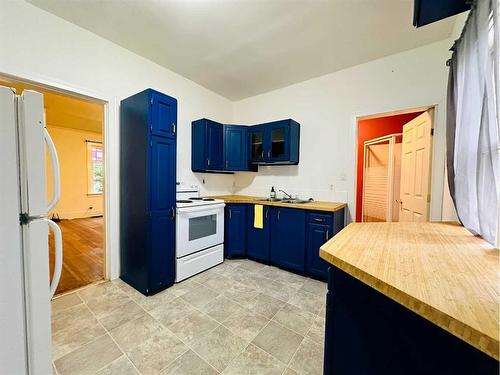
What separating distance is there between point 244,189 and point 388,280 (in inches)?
129

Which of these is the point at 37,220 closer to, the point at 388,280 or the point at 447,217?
the point at 388,280

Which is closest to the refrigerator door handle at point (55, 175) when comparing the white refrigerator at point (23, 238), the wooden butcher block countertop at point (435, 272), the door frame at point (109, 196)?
the white refrigerator at point (23, 238)

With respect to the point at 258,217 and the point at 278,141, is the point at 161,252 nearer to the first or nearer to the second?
the point at 258,217

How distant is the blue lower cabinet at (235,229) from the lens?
9.96 ft

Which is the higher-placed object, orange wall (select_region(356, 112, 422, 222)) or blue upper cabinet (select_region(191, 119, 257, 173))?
orange wall (select_region(356, 112, 422, 222))

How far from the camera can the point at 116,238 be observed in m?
2.39

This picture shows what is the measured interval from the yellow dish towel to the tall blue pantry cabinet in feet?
3.76

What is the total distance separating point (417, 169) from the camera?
2574mm

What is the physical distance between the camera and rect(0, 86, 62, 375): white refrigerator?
0.82 metres

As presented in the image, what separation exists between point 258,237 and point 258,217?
0.29 metres

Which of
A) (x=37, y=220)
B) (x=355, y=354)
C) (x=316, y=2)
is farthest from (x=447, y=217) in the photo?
(x=37, y=220)

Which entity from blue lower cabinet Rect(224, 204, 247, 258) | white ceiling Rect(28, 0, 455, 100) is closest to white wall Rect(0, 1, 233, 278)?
white ceiling Rect(28, 0, 455, 100)

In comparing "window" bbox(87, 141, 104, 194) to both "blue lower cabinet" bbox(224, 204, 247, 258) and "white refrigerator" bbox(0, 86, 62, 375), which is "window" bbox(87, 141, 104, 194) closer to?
"blue lower cabinet" bbox(224, 204, 247, 258)

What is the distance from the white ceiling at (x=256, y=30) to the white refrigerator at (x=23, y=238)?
159 centimetres
